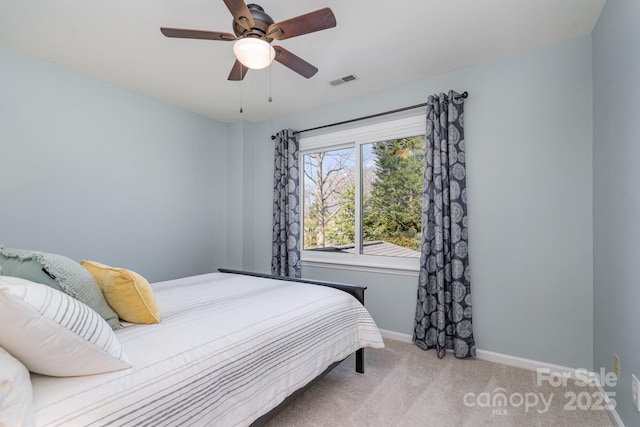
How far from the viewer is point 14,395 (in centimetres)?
83

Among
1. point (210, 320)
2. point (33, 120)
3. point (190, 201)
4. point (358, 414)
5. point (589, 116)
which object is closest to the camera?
point (210, 320)

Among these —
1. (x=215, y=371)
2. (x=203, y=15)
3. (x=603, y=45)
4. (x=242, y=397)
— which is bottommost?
(x=242, y=397)

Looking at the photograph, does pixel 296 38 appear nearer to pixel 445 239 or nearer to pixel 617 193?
pixel 445 239

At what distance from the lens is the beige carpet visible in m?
1.84

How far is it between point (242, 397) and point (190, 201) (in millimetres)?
2987

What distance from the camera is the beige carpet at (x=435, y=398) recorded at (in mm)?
1845

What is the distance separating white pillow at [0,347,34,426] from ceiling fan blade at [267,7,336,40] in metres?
1.76

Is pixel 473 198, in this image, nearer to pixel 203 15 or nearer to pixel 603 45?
pixel 603 45

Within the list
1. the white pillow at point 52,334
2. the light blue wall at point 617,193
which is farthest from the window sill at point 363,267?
the white pillow at point 52,334

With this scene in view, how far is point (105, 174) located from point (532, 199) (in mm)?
3866

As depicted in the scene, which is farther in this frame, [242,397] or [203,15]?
[203,15]

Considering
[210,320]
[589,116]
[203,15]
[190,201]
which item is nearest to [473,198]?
[589,116]

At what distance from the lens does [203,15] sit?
6.93ft

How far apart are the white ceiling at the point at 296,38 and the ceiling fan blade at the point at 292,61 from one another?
0.31 m
